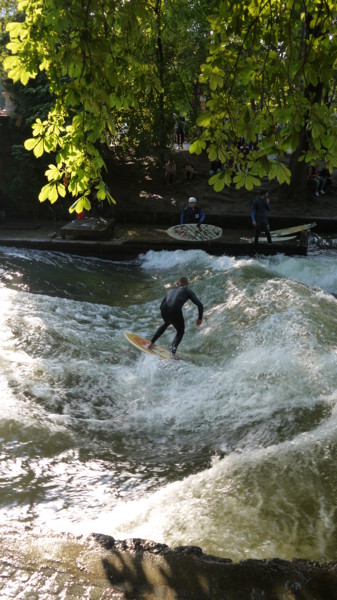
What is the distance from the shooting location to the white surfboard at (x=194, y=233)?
49.9ft

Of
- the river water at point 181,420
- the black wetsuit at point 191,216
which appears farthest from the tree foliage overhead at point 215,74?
the black wetsuit at point 191,216

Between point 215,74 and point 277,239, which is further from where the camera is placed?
point 277,239

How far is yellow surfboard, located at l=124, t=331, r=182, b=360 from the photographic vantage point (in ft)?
29.3

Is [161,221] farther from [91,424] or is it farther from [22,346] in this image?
[91,424]

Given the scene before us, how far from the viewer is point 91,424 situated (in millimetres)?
7156

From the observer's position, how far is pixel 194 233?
15.4 metres

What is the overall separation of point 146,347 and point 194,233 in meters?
6.94

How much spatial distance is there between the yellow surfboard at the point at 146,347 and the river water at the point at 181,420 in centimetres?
19

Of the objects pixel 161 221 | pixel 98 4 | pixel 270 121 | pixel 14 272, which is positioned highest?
pixel 98 4

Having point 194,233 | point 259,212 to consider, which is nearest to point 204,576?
point 259,212

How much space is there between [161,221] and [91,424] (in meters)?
11.9

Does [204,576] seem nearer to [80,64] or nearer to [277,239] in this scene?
[80,64]

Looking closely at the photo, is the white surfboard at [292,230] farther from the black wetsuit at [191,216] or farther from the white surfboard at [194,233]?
the black wetsuit at [191,216]

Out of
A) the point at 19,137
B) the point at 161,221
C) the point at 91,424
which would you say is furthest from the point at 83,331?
the point at 19,137
